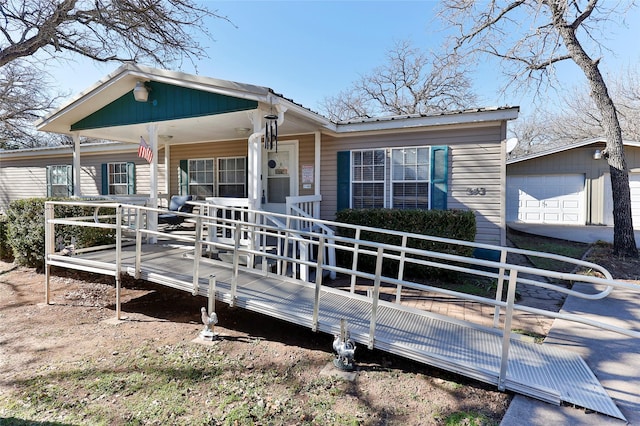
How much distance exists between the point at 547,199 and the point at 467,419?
47.2ft

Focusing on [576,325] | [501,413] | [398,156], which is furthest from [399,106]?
[501,413]

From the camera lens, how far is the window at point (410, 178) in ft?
22.6

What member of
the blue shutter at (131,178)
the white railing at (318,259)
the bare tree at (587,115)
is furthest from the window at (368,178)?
the bare tree at (587,115)

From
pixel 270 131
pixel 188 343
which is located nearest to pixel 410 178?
pixel 270 131

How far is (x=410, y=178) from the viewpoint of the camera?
7.00m

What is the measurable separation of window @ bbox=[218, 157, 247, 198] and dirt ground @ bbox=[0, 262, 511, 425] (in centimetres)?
361

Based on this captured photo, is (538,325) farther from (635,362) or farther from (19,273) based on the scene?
(19,273)

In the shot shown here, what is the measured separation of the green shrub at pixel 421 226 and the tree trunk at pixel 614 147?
A: 3.98m

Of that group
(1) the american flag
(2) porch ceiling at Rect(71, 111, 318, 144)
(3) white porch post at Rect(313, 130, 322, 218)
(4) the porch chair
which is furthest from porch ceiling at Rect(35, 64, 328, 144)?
(4) the porch chair

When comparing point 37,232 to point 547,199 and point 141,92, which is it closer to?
point 141,92

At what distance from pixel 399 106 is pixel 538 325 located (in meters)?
23.3

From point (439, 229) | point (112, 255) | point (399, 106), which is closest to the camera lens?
point (112, 255)

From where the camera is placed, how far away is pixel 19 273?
6266 mm

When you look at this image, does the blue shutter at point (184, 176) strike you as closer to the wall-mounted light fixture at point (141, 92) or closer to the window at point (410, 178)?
the wall-mounted light fixture at point (141, 92)
